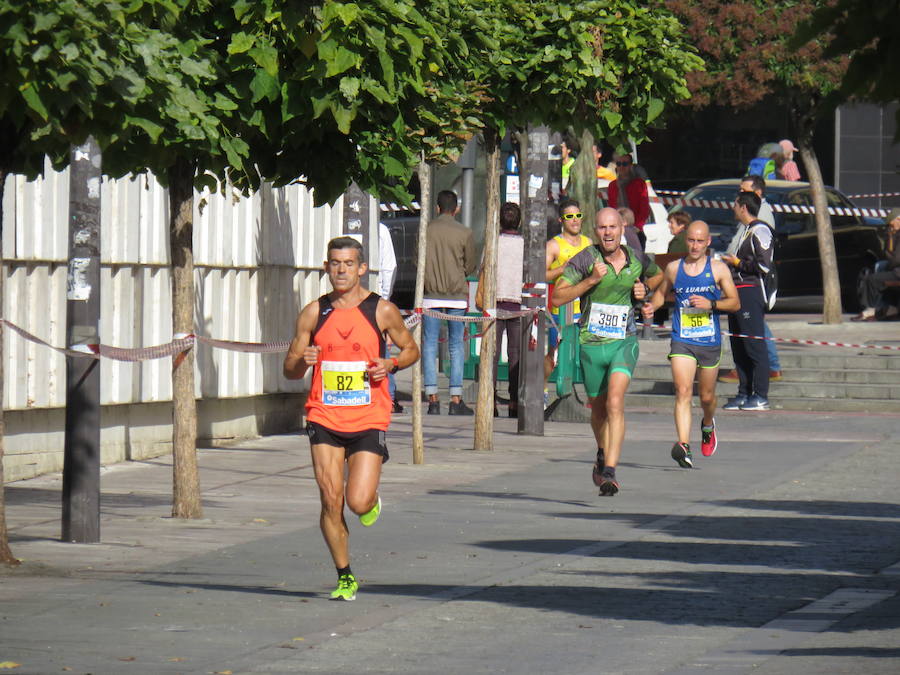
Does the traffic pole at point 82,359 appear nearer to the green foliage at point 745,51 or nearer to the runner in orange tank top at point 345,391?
the runner in orange tank top at point 345,391

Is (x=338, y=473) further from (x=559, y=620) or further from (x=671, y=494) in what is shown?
(x=671, y=494)

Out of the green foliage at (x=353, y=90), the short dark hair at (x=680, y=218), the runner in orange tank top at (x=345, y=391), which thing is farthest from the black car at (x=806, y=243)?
the runner in orange tank top at (x=345, y=391)

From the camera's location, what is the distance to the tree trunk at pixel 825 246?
26.2 metres

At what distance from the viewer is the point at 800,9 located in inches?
1057

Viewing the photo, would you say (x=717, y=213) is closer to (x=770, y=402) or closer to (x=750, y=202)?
(x=770, y=402)

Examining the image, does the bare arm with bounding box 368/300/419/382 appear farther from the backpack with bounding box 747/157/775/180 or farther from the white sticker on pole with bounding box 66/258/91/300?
the backpack with bounding box 747/157/775/180

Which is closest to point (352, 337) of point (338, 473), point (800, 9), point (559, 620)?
point (338, 473)

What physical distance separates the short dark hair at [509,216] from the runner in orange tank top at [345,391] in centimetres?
1021

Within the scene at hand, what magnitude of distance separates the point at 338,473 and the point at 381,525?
106 inches

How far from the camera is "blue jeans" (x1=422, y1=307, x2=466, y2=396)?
20.1 meters

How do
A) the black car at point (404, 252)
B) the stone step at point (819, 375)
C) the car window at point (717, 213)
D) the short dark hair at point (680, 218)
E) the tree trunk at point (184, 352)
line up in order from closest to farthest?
1. the tree trunk at point (184, 352)
2. the stone step at point (819, 375)
3. the short dark hair at point (680, 218)
4. the black car at point (404, 252)
5. the car window at point (717, 213)

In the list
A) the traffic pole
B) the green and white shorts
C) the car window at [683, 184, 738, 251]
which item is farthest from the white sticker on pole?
the car window at [683, 184, 738, 251]

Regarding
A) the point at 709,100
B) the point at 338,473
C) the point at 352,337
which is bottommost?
the point at 338,473

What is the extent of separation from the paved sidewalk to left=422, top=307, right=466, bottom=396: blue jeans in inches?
145
